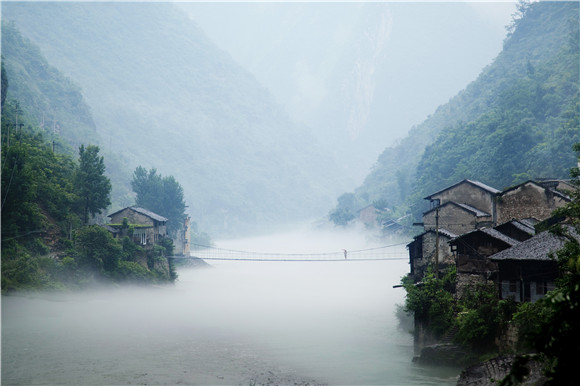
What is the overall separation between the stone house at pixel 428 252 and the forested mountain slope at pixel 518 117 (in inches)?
1066

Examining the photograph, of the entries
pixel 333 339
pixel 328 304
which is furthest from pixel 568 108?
pixel 333 339

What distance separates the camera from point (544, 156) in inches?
2425

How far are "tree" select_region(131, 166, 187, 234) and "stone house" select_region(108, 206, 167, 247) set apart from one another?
1964 centimetres

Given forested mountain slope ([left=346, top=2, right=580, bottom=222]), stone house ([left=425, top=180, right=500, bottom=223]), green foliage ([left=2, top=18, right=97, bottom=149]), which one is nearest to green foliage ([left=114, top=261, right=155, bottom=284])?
stone house ([left=425, top=180, right=500, bottom=223])

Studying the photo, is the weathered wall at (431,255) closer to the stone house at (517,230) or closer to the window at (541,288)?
the stone house at (517,230)

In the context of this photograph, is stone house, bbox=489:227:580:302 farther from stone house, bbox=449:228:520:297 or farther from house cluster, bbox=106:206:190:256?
house cluster, bbox=106:206:190:256

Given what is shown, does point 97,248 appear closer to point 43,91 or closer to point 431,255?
point 431,255

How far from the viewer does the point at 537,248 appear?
75.4ft

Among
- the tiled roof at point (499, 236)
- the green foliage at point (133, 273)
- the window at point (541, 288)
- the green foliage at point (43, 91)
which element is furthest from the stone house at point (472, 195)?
the green foliage at point (43, 91)

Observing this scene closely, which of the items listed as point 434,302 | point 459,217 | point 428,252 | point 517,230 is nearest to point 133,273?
point 428,252

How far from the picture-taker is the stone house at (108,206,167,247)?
52.8m

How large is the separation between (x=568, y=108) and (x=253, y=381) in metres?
55.5

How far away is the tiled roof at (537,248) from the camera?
22.0 meters

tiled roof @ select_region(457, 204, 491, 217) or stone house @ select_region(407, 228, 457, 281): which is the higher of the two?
tiled roof @ select_region(457, 204, 491, 217)
